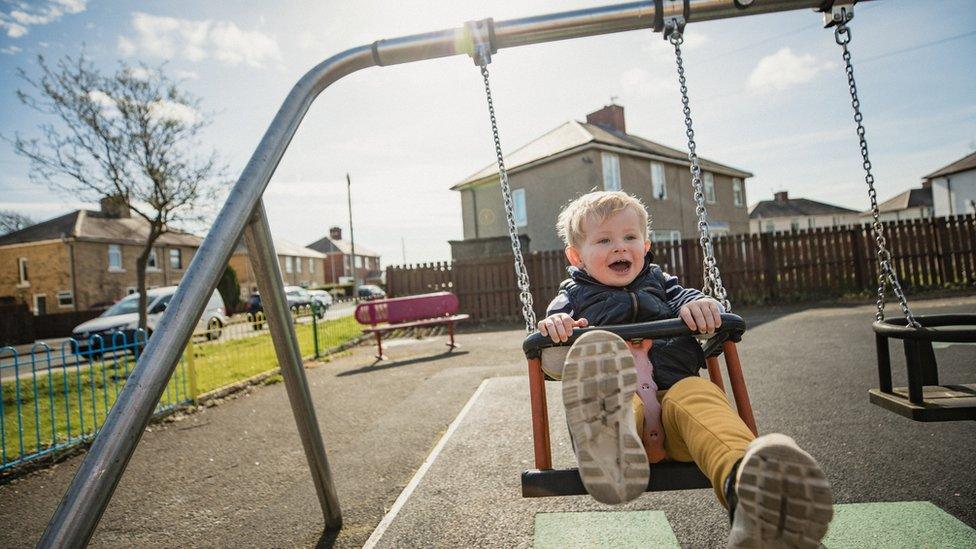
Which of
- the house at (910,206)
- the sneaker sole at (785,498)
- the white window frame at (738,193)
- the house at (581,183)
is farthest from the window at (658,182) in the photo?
the house at (910,206)

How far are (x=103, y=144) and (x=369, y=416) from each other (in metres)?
10.5

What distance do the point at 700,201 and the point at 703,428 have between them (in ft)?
3.68

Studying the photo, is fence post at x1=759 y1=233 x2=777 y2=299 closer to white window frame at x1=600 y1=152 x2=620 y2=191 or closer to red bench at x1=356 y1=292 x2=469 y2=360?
white window frame at x1=600 y1=152 x2=620 y2=191

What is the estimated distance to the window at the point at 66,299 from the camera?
28.6 meters

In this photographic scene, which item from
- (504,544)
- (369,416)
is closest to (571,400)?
(504,544)

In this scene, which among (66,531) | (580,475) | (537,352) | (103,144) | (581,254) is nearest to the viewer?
(66,531)

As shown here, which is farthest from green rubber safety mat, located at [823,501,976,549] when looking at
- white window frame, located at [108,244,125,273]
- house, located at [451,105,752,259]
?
white window frame, located at [108,244,125,273]

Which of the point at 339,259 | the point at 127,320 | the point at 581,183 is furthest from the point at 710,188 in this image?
the point at 339,259

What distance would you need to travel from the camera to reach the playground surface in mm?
2537

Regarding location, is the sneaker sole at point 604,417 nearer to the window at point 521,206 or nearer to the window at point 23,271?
the window at point 521,206

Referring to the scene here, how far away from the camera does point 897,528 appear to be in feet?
7.62

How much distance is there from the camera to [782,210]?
57.3 m

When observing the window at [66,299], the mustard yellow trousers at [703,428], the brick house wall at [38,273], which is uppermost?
the brick house wall at [38,273]

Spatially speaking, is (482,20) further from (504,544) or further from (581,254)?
(504,544)
